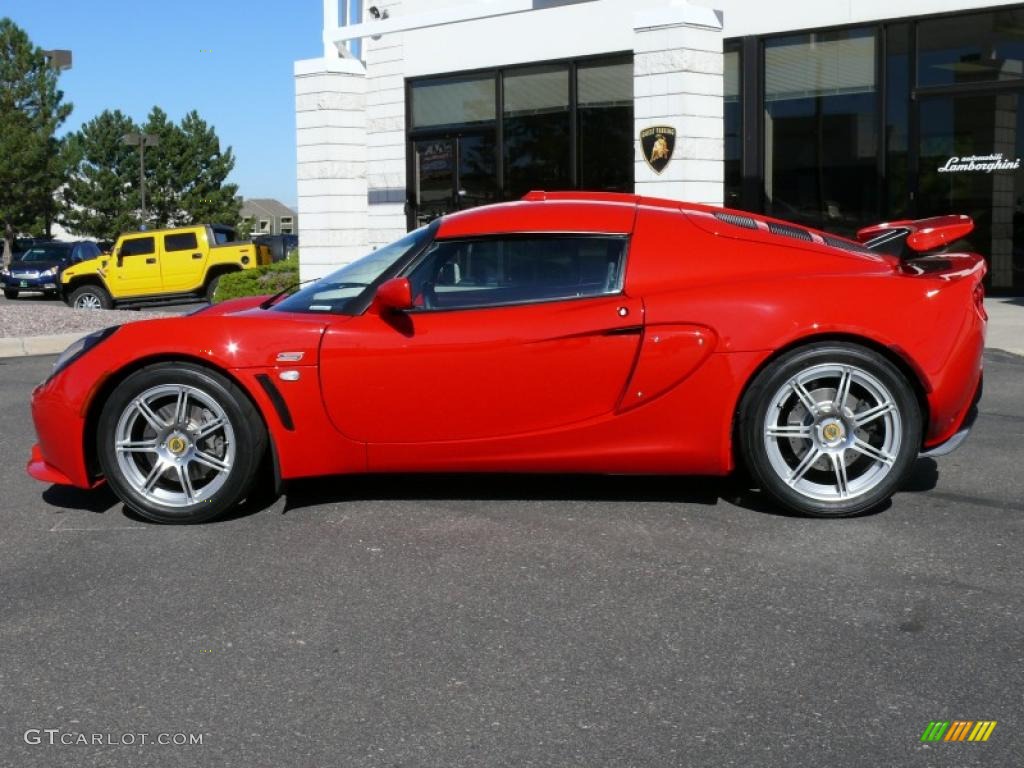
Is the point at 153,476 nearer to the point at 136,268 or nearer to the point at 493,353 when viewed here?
the point at 493,353

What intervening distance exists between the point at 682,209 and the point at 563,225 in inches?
21.4

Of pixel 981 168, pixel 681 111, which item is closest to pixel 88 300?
pixel 681 111

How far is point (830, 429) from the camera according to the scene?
5066 millimetres

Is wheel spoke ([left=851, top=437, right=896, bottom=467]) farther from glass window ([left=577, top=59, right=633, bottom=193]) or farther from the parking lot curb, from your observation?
glass window ([left=577, top=59, right=633, bottom=193])

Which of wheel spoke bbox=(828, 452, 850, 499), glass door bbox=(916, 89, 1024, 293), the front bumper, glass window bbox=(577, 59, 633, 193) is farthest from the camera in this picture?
the front bumper

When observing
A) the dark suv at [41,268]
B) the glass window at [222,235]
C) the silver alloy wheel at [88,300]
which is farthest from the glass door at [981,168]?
the dark suv at [41,268]

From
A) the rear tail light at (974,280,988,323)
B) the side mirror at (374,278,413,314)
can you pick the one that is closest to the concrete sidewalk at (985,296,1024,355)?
the rear tail light at (974,280,988,323)

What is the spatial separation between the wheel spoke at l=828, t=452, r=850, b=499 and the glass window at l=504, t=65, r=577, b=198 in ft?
44.6

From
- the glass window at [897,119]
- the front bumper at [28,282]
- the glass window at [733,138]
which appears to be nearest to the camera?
the glass window at [897,119]

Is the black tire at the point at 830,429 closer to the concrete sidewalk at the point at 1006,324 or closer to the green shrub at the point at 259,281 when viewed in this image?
the concrete sidewalk at the point at 1006,324

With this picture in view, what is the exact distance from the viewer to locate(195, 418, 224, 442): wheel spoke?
522cm

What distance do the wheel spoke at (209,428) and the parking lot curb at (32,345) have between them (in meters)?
8.82

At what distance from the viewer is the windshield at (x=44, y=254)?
31016 mm

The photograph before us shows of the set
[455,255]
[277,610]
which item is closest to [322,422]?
[455,255]
